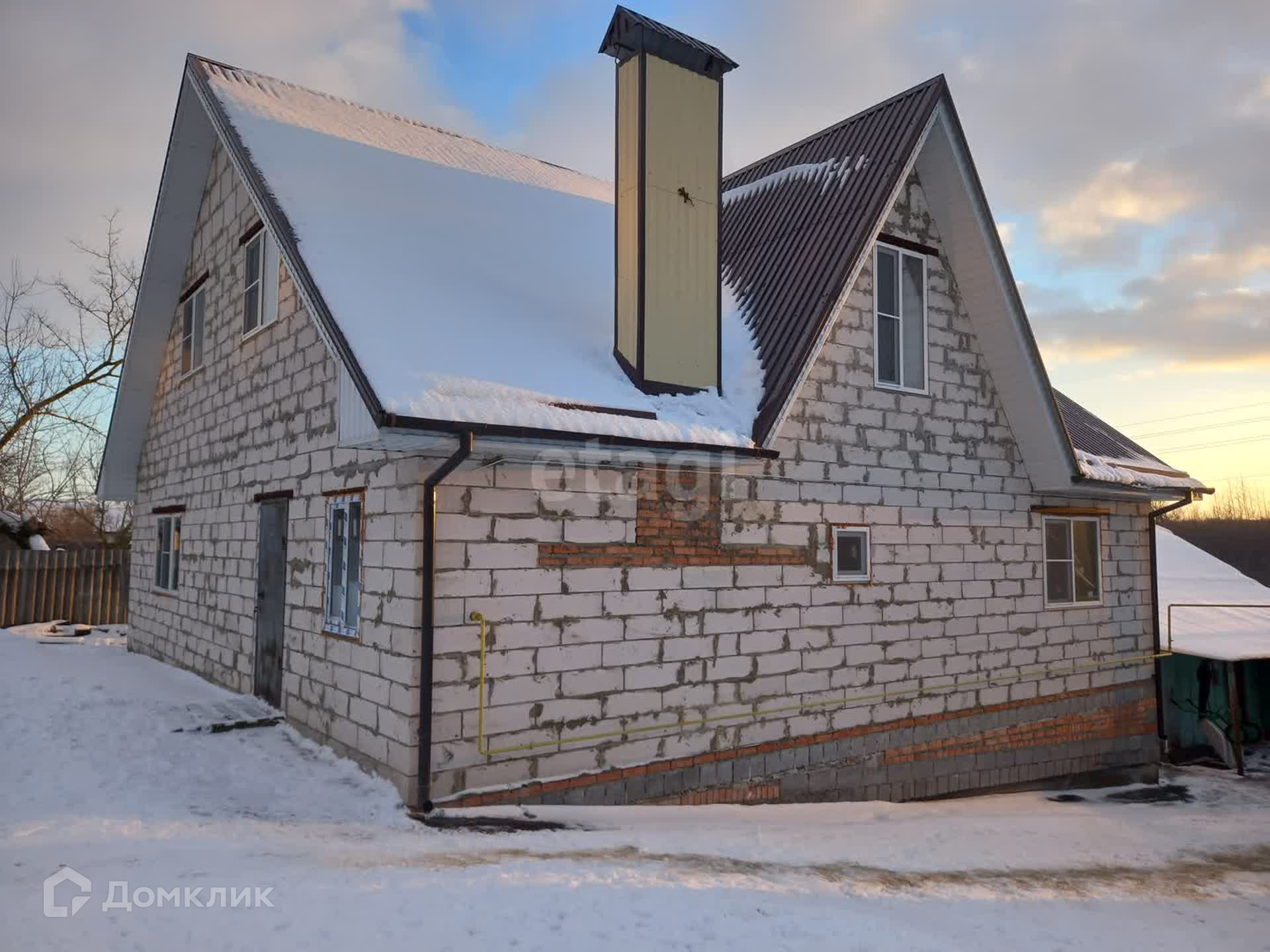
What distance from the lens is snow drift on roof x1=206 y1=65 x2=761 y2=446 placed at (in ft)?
22.8

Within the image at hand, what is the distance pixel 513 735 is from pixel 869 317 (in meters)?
5.89

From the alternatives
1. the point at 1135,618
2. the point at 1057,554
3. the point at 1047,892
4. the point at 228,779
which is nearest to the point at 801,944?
the point at 1047,892

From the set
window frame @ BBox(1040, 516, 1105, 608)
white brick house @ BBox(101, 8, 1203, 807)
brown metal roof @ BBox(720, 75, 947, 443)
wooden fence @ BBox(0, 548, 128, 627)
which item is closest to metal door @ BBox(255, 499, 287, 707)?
white brick house @ BBox(101, 8, 1203, 807)

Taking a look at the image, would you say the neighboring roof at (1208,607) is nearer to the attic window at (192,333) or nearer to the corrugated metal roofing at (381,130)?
the corrugated metal roofing at (381,130)

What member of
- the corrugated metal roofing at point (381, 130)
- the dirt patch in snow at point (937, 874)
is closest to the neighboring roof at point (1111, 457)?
the dirt patch in snow at point (937, 874)

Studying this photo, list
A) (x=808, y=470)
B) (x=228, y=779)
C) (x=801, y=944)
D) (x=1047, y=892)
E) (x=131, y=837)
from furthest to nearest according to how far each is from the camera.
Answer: (x=808, y=470) → (x=228, y=779) → (x=1047, y=892) → (x=131, y=837) → (x=801, y=944)

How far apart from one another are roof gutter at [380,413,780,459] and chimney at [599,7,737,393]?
37.3 inches

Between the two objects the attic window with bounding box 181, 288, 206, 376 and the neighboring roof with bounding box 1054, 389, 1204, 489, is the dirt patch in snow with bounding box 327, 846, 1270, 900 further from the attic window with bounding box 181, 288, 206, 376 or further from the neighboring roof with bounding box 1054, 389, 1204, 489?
the attic window with bounding box 181, 288, 206, 376

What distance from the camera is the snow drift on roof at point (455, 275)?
6.96m

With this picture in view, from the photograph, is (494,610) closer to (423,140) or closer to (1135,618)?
(423,140)

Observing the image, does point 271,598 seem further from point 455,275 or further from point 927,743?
point 927,743

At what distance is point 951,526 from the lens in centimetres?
1052

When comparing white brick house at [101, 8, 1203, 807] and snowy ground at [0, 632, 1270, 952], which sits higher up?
white brick house at [101, 8, 1203, 807]

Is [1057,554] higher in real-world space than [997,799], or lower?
higher
